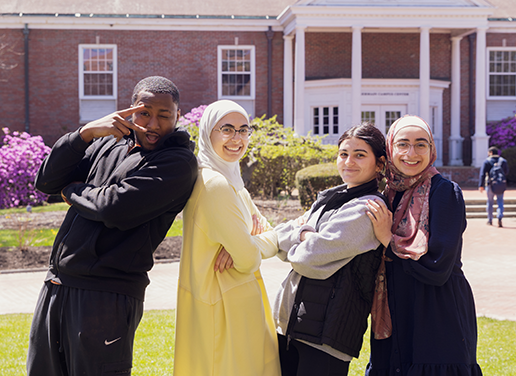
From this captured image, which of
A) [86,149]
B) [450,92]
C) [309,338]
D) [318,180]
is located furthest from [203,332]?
[450,92]

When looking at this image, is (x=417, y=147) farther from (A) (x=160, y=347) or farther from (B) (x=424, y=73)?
(B) (x=424, y=73)

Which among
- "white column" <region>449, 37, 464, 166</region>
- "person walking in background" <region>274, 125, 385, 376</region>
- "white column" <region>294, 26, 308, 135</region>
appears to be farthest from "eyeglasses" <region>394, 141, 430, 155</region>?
"white column" <region>449, 37, 464, 166</region>

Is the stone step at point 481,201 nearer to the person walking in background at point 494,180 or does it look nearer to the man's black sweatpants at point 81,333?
the person walking in background at point 494,180

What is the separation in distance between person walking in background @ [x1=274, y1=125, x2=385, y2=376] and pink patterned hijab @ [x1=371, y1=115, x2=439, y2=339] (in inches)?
2.8

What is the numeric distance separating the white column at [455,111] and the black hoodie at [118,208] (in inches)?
787

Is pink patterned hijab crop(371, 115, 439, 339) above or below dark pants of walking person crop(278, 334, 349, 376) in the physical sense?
above

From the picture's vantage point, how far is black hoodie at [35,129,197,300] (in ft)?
7.54

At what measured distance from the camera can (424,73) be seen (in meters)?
18.9

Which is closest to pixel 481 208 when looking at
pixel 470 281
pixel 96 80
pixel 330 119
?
pixel 470 281

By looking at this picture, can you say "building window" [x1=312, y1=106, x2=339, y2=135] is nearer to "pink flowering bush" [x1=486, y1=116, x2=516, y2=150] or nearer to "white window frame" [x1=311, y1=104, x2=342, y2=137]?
"white window frame" [x1=311, y1=104, x2=342, y2=137]

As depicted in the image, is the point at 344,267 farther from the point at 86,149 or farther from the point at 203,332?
the point at 86,149

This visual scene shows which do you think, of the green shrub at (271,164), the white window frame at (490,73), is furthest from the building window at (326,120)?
the white window frame at (490,73)

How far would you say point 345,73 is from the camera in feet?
67.6

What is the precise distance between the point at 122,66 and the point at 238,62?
14.7ft
